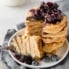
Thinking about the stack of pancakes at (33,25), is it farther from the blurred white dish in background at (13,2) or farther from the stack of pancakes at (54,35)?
the blurred white dish in background at (13,2)

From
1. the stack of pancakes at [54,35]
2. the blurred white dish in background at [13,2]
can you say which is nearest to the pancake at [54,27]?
the stack of pancakes at [54,35]

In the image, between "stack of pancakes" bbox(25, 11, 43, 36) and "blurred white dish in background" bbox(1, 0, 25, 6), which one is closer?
"stack of pancakes" bbox(25, 11, 43, 36)

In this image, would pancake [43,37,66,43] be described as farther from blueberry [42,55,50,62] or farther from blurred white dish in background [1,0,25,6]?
blurred white dish in background [1,0,25,6]

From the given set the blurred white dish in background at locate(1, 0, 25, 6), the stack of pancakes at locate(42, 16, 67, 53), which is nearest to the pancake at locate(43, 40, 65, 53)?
the stack of pancakes at locate(42, 16, 67, 53)

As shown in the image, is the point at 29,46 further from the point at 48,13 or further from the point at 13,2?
the point at 13,2

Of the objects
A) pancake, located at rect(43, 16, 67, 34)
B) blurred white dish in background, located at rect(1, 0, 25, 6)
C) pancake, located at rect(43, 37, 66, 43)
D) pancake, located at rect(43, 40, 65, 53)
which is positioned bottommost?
pancake, located at rect(43, 40, 65, 53)

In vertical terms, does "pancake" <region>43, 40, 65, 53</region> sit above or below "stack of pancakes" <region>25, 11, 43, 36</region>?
below
